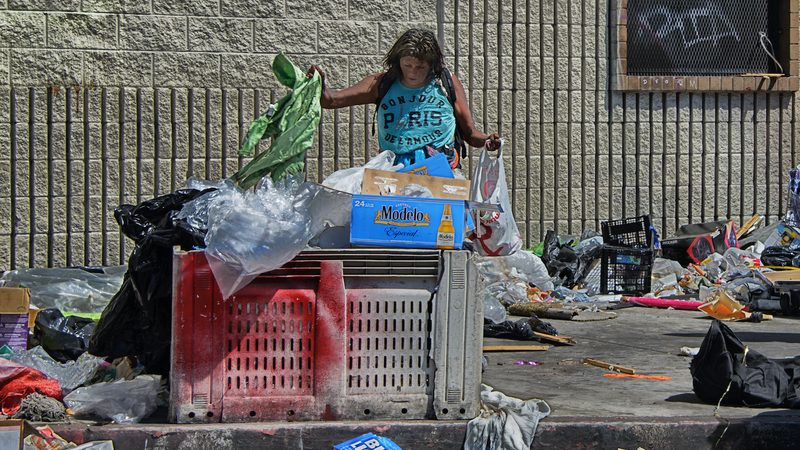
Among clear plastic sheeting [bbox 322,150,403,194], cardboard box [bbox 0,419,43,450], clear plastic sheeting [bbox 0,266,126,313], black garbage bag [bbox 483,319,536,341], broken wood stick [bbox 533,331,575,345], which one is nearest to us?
cardboard box [bbox 0,419,43,450]

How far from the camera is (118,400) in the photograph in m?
5.96

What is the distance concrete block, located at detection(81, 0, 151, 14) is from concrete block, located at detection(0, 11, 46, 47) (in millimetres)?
397

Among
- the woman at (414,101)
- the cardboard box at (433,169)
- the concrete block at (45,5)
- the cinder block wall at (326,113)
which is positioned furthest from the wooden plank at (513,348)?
the concrete block at (45,5)

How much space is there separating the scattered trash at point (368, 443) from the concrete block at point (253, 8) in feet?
20.1

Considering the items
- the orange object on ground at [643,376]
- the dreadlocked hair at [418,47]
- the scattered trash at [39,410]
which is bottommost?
the scattered trash at [39,410]

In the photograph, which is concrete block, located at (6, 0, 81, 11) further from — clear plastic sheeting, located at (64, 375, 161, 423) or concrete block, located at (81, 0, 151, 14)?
clear plastic sheeting, located at (64, 375, 161, 423)

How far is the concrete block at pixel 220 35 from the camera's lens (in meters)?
10.9

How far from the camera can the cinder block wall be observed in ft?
35.0

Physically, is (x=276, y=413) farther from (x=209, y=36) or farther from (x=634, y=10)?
(x=634, y=10)

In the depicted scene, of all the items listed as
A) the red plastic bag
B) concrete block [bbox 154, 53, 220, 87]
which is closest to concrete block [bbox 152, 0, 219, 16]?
concrete block [bbox 154, 53, 220, 87]

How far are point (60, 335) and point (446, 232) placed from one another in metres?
2.92

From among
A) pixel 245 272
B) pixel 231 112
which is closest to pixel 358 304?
pixel 245 272

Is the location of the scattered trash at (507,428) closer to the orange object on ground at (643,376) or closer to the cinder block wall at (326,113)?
the orange object on ground at (643,376)

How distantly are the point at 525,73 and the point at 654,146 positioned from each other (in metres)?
1.48
